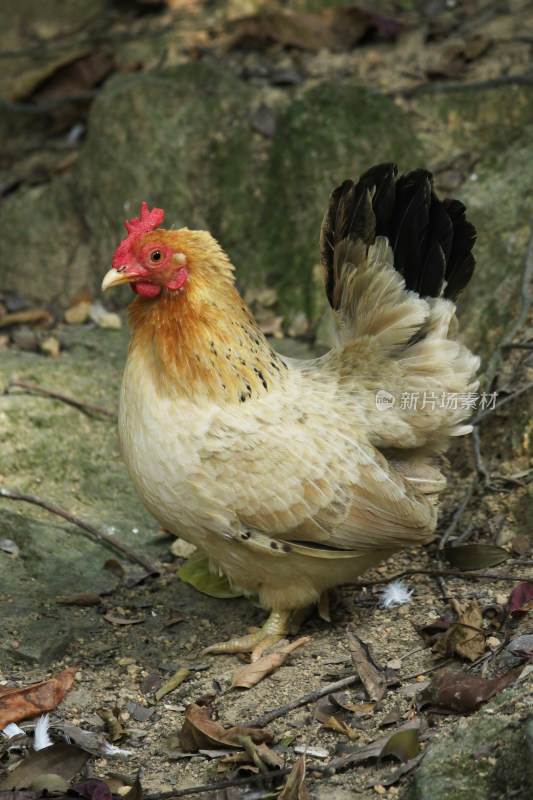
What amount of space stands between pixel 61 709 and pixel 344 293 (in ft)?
8.14

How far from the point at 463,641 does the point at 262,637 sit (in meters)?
1.14

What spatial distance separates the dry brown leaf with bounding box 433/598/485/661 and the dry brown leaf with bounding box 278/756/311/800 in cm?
93

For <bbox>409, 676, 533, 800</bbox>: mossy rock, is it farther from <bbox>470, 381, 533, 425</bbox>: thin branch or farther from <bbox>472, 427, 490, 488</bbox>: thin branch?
<bbox>470, 381, 533, 425</bbox>: thin branch

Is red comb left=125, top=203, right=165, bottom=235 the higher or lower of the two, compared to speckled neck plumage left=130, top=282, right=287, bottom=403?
higher

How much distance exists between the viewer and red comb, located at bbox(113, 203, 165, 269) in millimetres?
4141

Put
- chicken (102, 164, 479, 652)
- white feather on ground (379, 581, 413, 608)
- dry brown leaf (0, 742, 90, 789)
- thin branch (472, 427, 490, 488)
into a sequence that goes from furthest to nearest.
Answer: thin branch (472, 427, 490, 488) < white feather on ground (379, 581, 413, 608) < chicken (102, 164, 479, 652) < dry brown leaf (0, 742, 90, 789)

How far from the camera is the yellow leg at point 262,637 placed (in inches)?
174

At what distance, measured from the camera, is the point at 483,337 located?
5.82m

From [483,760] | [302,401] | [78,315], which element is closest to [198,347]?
[302,401]

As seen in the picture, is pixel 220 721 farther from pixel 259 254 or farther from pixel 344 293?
pixel 259 254

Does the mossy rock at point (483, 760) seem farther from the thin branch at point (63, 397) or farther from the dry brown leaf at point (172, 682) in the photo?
the thin branch at point (63, 397)

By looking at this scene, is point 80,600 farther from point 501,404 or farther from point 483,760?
point 501,404

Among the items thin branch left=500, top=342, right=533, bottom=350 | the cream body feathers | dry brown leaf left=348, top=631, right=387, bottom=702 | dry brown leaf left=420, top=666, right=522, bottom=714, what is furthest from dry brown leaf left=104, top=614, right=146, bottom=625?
thin branch left=500, top=342, right=533, bottom=350

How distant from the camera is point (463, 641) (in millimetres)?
3771
